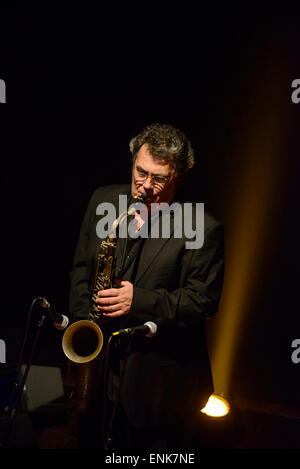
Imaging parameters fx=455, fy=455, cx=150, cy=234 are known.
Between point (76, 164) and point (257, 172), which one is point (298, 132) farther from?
point (76, 164)

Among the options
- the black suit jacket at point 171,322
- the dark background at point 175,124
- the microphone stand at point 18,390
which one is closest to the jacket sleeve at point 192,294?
the black suit jacket at point 171,322

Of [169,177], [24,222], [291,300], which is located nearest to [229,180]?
[291,300]

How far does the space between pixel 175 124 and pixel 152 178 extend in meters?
1.42

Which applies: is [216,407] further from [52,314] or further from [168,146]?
[168,146]

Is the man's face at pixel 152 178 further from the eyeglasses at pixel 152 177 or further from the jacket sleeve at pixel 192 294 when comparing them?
the jacket sleeve at pixel 192 294

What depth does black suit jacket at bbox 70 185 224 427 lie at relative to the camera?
228cm

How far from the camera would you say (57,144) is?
3.81m

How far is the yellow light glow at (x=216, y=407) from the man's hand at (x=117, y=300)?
1.22m

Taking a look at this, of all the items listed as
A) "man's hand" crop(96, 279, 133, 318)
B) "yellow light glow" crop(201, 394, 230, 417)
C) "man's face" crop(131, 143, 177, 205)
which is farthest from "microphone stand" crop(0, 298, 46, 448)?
"yellow light glow" crop(201, 394, 230, 417)

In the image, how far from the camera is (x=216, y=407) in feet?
10.3

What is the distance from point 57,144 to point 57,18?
0.97 meters

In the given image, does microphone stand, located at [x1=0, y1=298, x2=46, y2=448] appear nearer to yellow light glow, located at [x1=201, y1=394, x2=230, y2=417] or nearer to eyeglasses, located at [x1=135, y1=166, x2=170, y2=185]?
eyeglasses, located at [x1=135, y1=166, x2=170, y2=185]

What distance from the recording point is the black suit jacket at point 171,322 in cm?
228

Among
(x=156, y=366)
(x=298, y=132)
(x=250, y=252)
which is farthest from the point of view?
Answer: (x=250, y=252)
